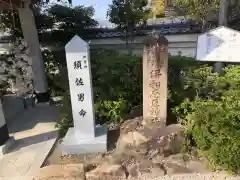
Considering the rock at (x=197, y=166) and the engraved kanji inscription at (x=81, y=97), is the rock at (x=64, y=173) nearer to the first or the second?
the engraved kanji inscription at (x=81, y=97)

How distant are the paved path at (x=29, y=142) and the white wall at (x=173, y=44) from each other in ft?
9.37

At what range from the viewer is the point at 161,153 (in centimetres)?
423

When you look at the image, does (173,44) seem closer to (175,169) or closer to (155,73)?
(155,73)

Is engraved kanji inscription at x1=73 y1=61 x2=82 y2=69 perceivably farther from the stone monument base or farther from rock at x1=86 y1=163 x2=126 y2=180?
rock at x1=86 y1=163 x2=126 y2=180

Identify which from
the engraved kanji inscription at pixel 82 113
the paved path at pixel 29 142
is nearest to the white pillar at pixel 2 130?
the paved path at pixel 29 142

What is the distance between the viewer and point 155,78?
4.41 metres

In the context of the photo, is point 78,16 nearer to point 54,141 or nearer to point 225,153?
point 54,141

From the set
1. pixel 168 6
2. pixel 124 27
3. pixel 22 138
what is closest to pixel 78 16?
pixel 124 27

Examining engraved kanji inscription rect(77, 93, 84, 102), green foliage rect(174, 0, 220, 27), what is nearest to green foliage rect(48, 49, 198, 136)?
engraved kanji inscription rect(77, 93, 84, 102)

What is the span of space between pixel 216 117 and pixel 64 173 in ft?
7.80

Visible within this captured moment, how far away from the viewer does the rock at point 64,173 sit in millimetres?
3934

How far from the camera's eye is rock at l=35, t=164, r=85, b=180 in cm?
393

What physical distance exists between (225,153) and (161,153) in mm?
962

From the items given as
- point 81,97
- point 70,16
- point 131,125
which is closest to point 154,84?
point 131,125
